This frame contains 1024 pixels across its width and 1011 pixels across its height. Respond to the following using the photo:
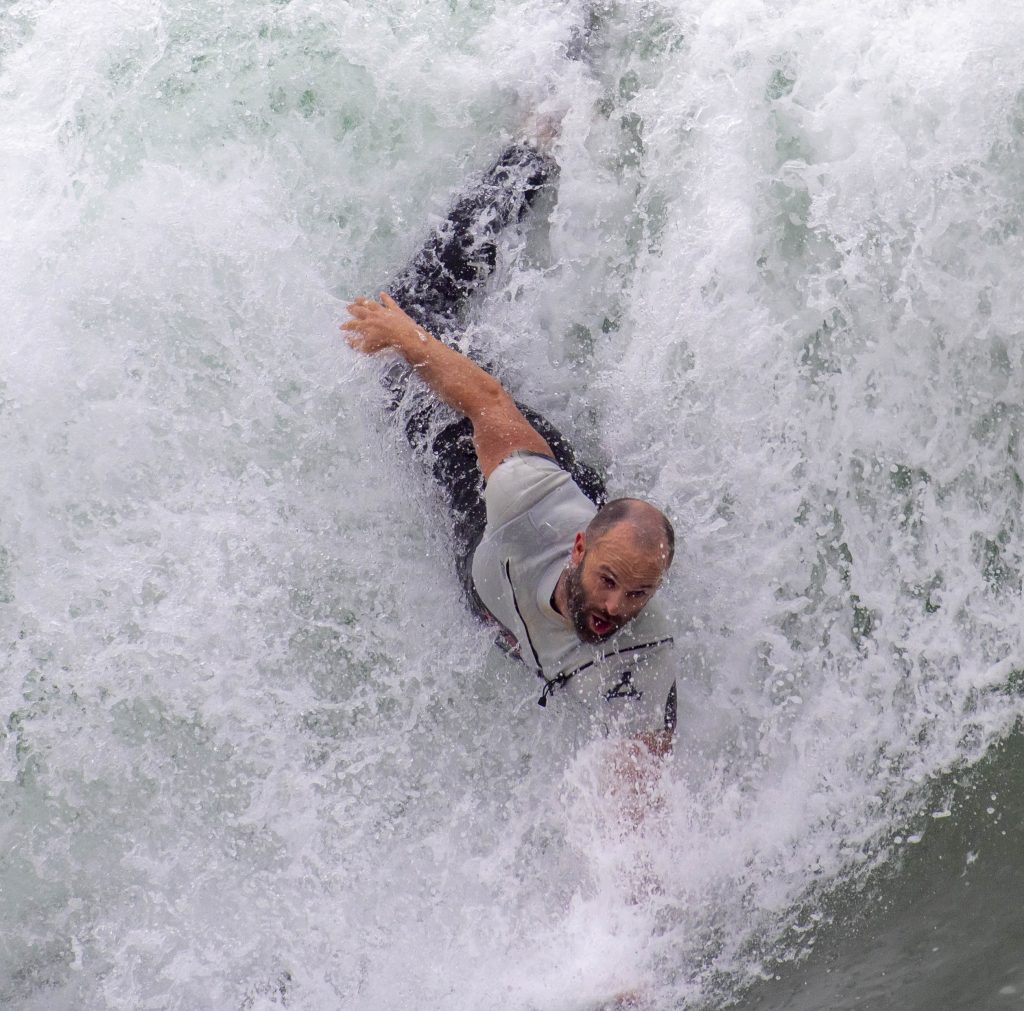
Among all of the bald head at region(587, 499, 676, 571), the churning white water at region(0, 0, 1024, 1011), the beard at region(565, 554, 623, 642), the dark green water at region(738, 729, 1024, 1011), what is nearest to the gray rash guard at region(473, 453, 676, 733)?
the beard at region(565, 554, 623, 642)

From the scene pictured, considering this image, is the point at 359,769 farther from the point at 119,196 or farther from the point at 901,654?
the point at 119,196

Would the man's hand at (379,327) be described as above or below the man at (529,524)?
above

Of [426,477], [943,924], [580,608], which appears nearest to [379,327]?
[426,477]

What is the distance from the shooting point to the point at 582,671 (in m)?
2.73

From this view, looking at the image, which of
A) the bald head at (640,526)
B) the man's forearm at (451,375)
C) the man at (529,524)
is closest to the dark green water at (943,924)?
the man at (529,524)

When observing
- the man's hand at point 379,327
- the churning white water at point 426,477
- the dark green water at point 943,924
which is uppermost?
the man's hand at point 379,327

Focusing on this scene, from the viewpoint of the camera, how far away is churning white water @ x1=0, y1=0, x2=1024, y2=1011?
3283mm

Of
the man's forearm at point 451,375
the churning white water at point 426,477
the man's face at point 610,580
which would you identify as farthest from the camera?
the churning white water at point 426,477

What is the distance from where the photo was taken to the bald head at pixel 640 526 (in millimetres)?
2438

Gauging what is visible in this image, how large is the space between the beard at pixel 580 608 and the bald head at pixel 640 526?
0.09 metres

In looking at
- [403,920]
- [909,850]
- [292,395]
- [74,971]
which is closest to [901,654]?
[909,850]

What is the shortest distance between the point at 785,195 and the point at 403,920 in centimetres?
260

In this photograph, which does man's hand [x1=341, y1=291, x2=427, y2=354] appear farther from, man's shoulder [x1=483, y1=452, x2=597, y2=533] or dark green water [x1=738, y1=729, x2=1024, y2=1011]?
dark green water [x1=738, y1=729, x2=1024, y2=1011]

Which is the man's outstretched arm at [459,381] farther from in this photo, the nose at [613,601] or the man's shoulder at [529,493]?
the nose at [613,601]
